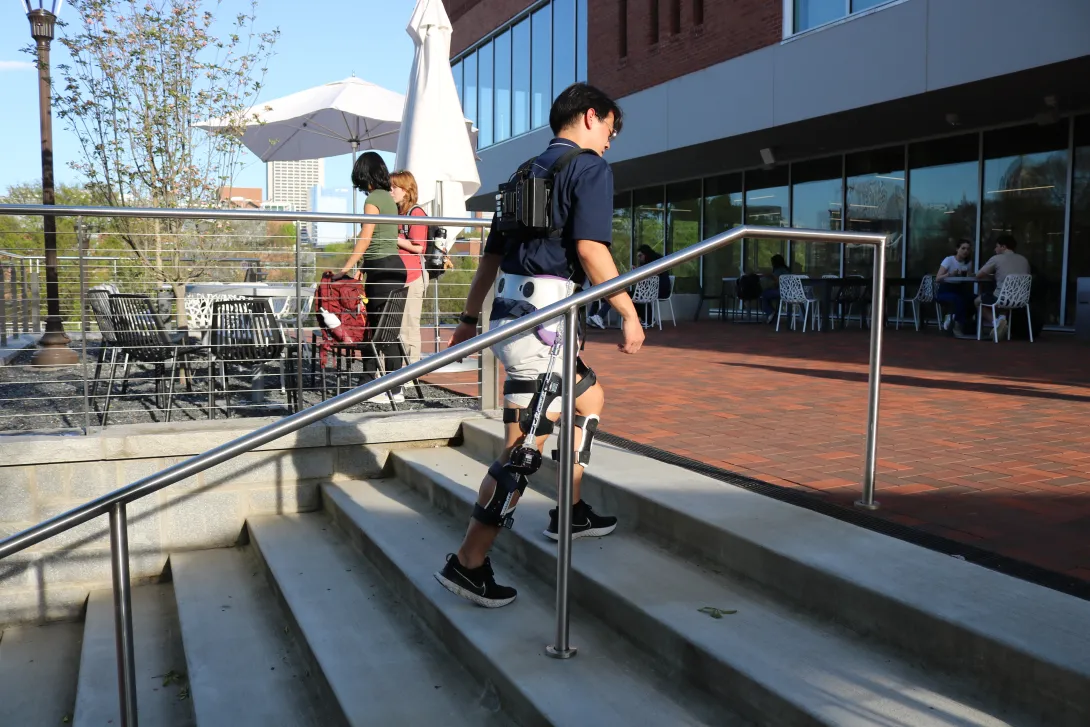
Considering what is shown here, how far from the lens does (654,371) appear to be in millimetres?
8055

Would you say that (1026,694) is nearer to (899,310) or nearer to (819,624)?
(819,624)

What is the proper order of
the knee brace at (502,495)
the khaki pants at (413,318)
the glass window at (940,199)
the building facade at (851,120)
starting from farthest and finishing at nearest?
the glass window at (940,199)
the building facade at (851,120)
the khaki pants at (413,318)
the knee brace at (502,495)

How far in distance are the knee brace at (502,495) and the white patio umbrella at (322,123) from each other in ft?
25.9

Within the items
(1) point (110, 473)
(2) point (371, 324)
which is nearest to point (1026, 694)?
(1) point (110, 473)

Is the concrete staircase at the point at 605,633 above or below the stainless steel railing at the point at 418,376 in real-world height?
below

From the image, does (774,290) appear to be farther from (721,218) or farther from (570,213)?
(570,213)

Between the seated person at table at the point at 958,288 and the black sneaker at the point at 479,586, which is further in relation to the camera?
the seated person at table at the point at 958,288

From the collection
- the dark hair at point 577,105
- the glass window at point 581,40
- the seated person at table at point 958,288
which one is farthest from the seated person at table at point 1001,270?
the glass window at point 581,40

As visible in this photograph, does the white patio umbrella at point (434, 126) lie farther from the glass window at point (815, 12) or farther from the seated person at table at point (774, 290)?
the seated person at table at point (774, 290)

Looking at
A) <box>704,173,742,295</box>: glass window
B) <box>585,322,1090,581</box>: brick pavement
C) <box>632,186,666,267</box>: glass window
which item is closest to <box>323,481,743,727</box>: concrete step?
<box>585,322,1090,581</box>: brick pavement

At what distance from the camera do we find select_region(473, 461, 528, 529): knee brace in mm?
2916

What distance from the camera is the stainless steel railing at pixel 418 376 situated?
2.13 metres

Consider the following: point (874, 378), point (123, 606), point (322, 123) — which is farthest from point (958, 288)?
point (123, 606)

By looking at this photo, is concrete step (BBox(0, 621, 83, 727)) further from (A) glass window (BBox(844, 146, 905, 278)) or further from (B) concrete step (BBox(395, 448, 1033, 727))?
(A) glass window (BBox(844, 146, 905, 278))
